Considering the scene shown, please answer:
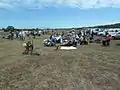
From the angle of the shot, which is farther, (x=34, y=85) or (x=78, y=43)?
(x=78, y=43)

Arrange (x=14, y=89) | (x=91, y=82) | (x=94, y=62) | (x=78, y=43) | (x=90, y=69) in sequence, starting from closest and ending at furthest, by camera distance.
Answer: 1. (x=14, y=89)
2. (x=91, y=82)
3. (x=90, y=69)
4. (x=94, y=62)
5. (x=78, y=43)

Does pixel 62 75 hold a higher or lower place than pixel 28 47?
lower

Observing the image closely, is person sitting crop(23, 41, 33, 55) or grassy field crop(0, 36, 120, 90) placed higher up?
person sitting crop(23, 41, 33, 55)

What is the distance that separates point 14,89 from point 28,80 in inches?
71.4

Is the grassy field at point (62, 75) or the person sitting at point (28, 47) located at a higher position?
the person sitting at point (28, 47)

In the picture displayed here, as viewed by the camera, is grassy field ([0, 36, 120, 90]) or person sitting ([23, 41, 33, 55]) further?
person sitting ([23, 41, 33, 55])

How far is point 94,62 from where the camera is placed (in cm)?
2166

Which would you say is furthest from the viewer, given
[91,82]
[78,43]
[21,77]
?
[78,43]

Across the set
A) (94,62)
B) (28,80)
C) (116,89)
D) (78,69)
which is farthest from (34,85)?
(94,62)

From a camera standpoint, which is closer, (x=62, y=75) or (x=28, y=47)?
(x=62, y=75)

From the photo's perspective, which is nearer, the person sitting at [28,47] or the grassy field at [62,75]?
the grassy field at [62,75]

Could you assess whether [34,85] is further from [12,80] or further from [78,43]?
[78,43]

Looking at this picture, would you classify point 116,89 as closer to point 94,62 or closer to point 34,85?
point 34,85

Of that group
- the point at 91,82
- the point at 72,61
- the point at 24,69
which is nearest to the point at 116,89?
the point at 91,82
